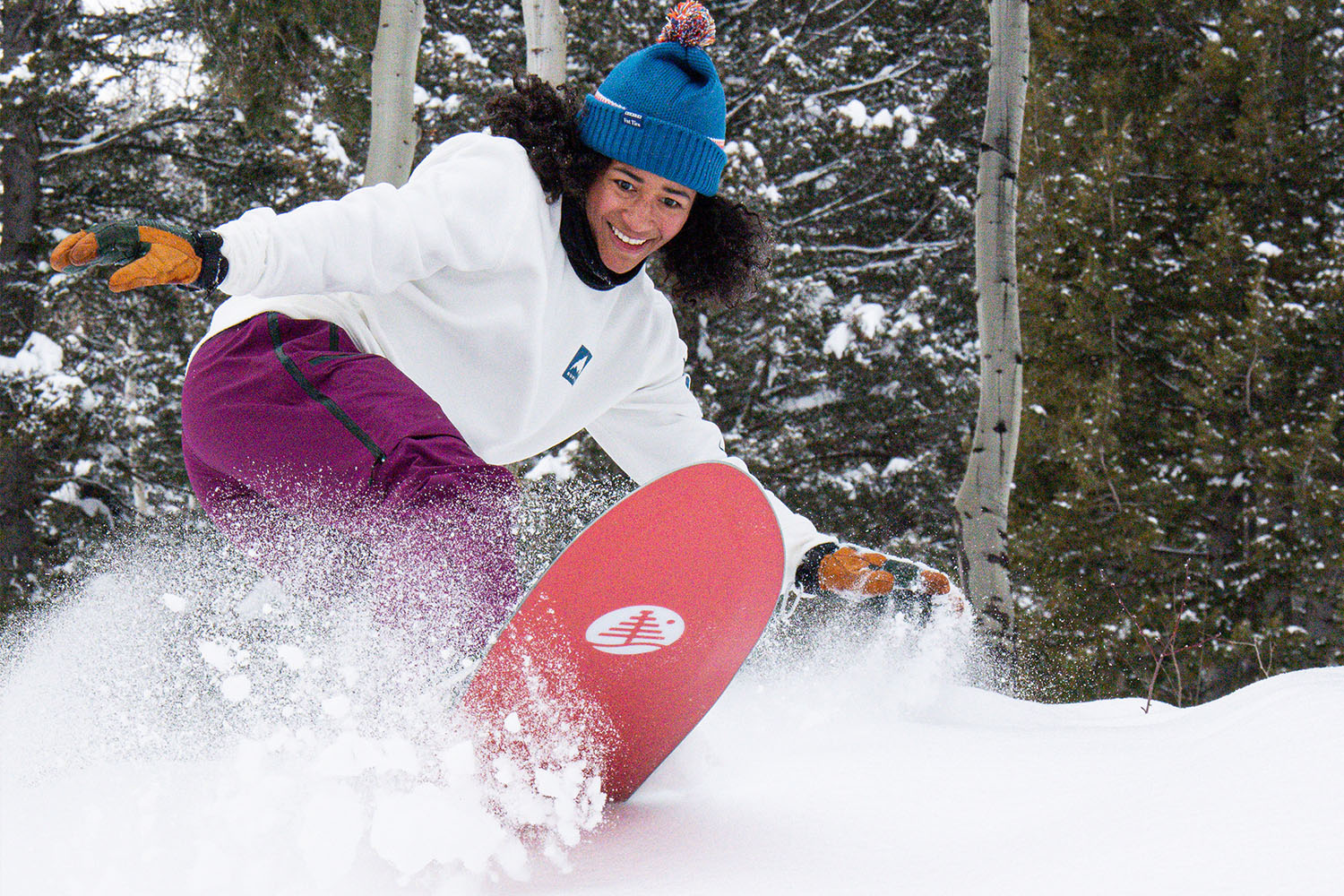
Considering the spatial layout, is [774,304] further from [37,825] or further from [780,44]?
[37,825]

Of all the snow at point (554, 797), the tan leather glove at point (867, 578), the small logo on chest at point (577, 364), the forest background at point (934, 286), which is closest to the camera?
the snow at point (554, 797)

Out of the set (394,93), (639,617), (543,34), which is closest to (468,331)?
(639,617)

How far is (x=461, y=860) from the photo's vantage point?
151 cm

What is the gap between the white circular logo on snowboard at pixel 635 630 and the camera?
1737mm

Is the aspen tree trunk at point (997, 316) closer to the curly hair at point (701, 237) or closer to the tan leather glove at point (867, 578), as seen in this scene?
the curly hair at point (701, 237)

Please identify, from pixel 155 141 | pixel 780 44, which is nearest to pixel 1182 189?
pixel 780 44

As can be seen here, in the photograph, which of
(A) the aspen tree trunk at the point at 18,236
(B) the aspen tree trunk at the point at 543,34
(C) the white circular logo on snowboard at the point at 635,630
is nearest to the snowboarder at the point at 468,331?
(C) the white circular logo on snowboard at the point at 635,630

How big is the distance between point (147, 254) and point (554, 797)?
1.03m

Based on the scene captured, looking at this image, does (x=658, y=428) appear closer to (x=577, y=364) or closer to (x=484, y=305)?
(x=577, y=364)

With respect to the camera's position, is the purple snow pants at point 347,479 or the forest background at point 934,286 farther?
the forest background at point 934,286

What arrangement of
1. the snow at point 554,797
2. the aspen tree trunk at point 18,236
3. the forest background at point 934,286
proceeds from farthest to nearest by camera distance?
the forest background at point 934,286 → the aspen tree trunk at point 18,236 → the snow at point 554,797

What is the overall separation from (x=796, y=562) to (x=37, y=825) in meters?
1.48

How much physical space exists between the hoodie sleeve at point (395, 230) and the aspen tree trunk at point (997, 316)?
3969 millimetres

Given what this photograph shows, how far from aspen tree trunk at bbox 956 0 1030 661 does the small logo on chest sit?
12.0ft
